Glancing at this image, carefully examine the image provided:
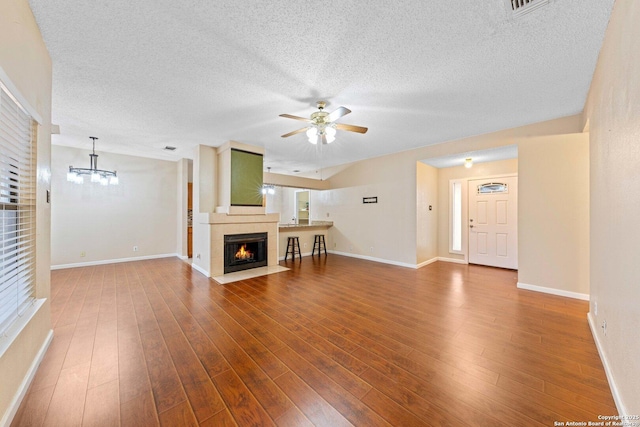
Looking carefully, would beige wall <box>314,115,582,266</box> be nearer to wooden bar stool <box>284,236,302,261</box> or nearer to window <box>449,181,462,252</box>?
window <box>449,181,462,252</box>

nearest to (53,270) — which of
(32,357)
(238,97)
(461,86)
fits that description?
(32,357)

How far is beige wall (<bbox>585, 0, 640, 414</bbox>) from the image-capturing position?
1.31m

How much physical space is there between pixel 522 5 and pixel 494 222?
4760 mm

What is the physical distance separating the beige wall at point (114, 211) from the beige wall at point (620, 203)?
768 cm

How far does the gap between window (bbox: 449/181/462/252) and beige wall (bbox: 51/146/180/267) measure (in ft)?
24.0

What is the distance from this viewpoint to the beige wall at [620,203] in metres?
1.31

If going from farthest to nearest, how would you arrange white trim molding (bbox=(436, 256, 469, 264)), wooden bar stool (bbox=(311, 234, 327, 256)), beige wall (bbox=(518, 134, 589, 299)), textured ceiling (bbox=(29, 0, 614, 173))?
wooden bar stool (bbox=(311, 234, 327, 256)), white trim molding (bbox=(436, 256, 469, 264)), beige wall (bbox=(518, 134, 589, 299)), textured ceiling (bbox=(29, 0, 614, 173))

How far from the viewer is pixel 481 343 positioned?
2240 millimetres

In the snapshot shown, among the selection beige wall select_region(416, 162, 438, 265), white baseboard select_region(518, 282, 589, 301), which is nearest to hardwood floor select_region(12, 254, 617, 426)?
white baseboard select_region(518, 282, 589, 301)

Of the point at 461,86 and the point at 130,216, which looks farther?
the point at 130,216

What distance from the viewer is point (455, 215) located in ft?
19.5

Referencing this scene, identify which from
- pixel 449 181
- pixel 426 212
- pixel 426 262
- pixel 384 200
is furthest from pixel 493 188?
pixel 384 200

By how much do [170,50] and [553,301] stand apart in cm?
545

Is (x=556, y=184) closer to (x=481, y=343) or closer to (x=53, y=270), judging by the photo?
(x=481, y=343)
